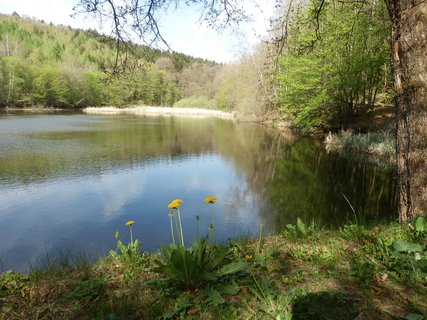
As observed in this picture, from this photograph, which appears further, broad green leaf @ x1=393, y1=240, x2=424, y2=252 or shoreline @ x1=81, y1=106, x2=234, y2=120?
shoreline @ x1=81, y1=106, x2=234, y2=120

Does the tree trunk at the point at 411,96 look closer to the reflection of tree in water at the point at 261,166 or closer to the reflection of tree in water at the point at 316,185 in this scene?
the reflection of tree in water at the point at 316,185

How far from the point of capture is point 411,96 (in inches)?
135

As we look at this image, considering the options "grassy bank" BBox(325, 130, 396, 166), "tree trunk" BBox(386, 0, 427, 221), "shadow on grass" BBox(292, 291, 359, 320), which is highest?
"tree trunk" BBox(386, 0, 427, 221)

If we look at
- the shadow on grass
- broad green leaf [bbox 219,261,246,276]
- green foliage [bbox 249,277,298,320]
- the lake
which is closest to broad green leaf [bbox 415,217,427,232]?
the lake

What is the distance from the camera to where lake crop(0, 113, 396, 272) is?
7.65 m

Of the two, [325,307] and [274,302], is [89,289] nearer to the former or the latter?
[274,302]

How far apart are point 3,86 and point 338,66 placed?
60.0m

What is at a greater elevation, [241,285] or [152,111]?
[152,111]

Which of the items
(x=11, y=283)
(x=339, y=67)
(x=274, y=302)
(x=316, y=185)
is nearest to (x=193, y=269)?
(x=274, y=302)

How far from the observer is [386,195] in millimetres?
10305

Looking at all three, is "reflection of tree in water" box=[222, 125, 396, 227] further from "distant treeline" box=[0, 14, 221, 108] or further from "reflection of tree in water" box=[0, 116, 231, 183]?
"distant treeline" box=[0, 14, 221, 108]

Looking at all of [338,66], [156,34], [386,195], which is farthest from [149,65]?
[338,66]

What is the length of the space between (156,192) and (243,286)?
918cm

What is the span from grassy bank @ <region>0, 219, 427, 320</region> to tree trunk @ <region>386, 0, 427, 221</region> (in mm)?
558
